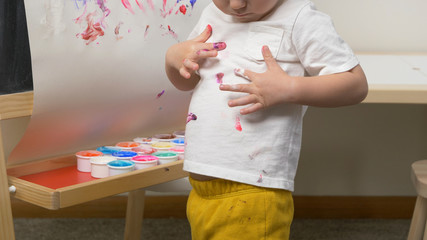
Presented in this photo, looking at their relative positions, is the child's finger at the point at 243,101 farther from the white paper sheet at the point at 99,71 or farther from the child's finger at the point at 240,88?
the white paper sheet at the point at 99,71

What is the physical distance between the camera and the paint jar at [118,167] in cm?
114

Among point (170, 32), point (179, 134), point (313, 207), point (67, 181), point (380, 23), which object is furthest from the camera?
point (313, 207)

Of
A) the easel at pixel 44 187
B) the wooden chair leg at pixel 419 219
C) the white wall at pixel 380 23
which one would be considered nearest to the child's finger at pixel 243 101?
the easel at pixel 44 187

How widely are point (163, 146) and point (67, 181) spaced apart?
0.84ft

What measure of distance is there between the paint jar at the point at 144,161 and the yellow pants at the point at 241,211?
241 millimetres

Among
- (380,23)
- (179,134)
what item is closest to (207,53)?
(179,134)

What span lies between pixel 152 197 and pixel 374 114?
30.7 inches

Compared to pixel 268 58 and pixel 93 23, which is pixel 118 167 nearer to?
pixel 93 23

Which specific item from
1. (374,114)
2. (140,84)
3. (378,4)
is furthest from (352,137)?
(140,84)

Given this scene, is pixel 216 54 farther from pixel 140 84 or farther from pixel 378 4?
→ pixel 378 4

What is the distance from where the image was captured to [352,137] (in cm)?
205

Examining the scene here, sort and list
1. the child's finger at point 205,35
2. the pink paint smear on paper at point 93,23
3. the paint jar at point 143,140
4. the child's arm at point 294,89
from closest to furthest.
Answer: the child's arm at point 294,89 → the child's finger at point 205,35 → the pink paint smear on paper at point 93,23 → the paint jar at point 143,140

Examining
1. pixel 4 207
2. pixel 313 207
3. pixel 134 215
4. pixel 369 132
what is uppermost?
pixel 4 207

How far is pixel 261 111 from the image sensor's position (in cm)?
93
